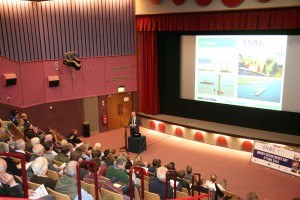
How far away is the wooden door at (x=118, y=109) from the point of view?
39.2 feet

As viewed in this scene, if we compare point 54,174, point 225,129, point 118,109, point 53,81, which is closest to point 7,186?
point 54,174

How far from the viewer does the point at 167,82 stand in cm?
1215

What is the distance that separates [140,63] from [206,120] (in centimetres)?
331

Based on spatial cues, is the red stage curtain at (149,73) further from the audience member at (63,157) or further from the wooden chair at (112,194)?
the wooden chair at (112,194)

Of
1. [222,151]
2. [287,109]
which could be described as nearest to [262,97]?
[287,109]

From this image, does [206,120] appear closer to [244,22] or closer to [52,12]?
[244,22]

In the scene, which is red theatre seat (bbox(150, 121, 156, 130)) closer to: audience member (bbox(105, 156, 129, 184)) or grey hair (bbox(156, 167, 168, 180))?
audience member (bbox(105, 156, 129, 184))

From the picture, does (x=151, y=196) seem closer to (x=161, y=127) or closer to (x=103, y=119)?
(x=161, y=127)

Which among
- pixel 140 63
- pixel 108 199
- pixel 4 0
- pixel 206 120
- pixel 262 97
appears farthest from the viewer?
pixel 140 63

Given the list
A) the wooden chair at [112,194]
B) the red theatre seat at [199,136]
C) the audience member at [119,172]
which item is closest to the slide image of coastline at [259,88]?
the red theatre seat at [199,136]

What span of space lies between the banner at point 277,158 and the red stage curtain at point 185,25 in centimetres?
324

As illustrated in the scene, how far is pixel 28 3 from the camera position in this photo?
9641 millimetres

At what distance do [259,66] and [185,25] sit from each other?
273 cm

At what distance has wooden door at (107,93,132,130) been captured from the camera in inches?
471
